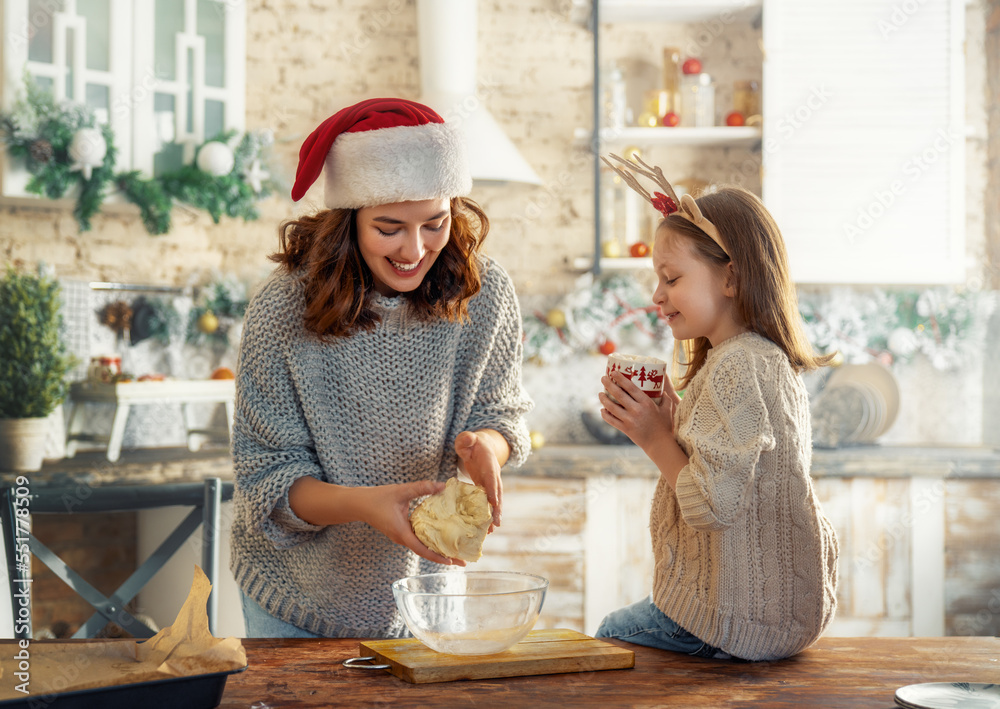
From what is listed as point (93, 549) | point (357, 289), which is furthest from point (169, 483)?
point (357, 289)

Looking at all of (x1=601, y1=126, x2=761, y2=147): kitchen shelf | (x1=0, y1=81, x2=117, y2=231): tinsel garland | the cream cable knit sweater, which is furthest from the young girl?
(x1=0, y1=81, x2=117, y2=231): tinsel garland

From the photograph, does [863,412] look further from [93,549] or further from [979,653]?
[93,549]

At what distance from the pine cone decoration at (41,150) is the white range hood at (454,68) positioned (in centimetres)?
143

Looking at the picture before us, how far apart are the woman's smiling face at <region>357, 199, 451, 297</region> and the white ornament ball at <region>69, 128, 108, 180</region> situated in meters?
2.11

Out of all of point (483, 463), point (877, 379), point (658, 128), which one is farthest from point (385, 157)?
point (877, 379)

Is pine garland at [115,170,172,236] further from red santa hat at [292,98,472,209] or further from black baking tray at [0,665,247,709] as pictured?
black baking tray at [0,665,247,709]

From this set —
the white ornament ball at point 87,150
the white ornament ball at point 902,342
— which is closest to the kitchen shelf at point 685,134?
the white ornament ball at point 902,342

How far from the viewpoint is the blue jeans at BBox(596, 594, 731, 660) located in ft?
4.25

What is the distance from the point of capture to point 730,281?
4.61 feet

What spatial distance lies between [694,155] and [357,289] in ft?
9.02

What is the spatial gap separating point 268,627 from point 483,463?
0.48 meters

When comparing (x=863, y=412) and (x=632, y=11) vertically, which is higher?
(x=632, y=11)

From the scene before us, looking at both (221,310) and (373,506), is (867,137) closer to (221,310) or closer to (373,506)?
(221,310)

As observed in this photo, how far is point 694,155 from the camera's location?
3.89 meters
